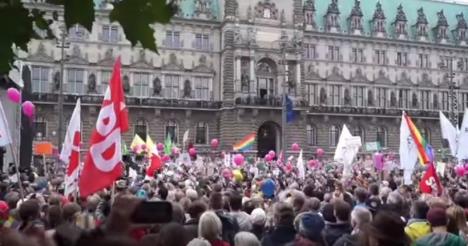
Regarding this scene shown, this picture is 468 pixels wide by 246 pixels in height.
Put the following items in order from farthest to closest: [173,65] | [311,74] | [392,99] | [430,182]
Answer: [392,99] < [311,74] < [173,65] < [430,182]

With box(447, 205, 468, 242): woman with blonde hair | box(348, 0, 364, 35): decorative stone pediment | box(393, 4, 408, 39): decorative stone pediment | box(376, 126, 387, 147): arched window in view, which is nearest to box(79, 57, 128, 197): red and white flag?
box(447, 205, 468, 242): woman with blonde hair

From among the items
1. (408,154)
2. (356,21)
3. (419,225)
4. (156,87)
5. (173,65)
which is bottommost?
Result: (419,225)

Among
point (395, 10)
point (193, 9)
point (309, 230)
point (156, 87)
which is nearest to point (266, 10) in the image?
point (193, 9)

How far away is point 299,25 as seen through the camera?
54594mm

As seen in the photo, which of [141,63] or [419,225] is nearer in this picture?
[419,225]

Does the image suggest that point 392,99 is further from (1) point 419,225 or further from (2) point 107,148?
(1) point 419,225

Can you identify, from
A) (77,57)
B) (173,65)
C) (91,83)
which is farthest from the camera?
(173,65)

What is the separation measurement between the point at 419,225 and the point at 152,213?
157 inches

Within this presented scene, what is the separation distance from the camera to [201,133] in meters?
52.8

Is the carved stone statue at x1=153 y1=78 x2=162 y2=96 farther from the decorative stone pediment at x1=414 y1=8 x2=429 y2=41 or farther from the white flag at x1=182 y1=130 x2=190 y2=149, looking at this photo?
the decorative stone pediment at x1=414 y1=8 x2=429 y2=41

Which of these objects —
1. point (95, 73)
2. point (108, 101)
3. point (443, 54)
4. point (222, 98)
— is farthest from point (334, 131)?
point (108, 101)

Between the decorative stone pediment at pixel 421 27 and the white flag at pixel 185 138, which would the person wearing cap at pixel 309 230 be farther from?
the decorative stone pediment at pixel 421 27

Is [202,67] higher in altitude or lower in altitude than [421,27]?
lower

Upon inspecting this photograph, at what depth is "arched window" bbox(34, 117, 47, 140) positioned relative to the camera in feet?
156
